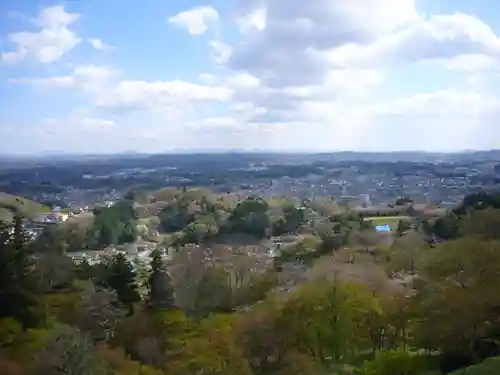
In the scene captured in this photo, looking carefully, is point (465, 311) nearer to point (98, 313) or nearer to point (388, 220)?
point (98, 313)

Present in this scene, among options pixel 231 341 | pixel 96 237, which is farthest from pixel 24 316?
pixel 96 237

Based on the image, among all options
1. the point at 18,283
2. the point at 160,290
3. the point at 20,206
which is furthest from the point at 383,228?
the point at 18,283

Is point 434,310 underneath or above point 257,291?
above

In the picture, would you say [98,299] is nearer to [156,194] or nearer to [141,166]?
[156,194]

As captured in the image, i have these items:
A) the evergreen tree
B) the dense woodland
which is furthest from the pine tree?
the evergreen tree

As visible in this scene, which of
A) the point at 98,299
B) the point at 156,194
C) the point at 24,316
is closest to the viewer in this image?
the point at 24,316

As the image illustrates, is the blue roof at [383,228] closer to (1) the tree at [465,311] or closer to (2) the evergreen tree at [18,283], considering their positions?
(1) the tree at [465,311]

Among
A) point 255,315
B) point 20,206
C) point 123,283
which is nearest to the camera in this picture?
point 255,315
